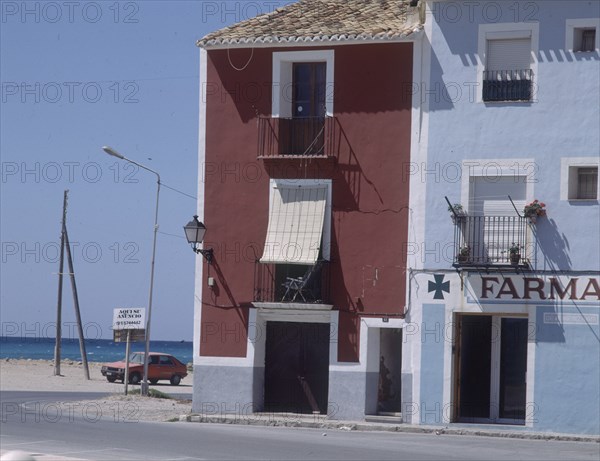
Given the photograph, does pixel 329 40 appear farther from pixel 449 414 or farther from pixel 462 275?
pixel 449 414

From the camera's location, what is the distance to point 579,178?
85.1 feet

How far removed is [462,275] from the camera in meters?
26.4

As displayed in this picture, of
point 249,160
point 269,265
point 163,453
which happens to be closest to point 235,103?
point 249,160

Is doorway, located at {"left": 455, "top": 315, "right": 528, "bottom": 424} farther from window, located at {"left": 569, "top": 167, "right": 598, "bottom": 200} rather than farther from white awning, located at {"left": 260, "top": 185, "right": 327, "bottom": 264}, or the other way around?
white awning, located at {"left": 260, "top": 185, "right": 327, "bottom": 264}

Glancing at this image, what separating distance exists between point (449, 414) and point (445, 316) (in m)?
2.21

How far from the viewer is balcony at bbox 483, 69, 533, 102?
86.5ft

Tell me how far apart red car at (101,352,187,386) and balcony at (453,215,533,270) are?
25.0 metres

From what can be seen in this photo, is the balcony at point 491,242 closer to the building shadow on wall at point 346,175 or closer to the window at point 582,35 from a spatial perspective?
the building shadow on wall at point 346,175

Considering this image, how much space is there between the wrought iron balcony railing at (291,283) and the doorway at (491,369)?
3.45 metres

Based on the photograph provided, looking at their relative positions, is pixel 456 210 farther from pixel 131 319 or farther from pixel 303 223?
pixel 131 319

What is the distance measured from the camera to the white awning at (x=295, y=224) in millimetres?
27688

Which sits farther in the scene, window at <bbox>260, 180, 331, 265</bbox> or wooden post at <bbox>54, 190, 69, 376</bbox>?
wooden post at <bbox>54, 190, 69, 376</bbox>

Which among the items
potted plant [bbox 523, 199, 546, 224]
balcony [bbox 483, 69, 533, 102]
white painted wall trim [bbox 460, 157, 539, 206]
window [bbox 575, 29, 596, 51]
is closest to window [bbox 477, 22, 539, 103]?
balcony [bbox 483, 69, 533, 102]

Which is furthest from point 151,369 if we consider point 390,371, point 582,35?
point 582,35
